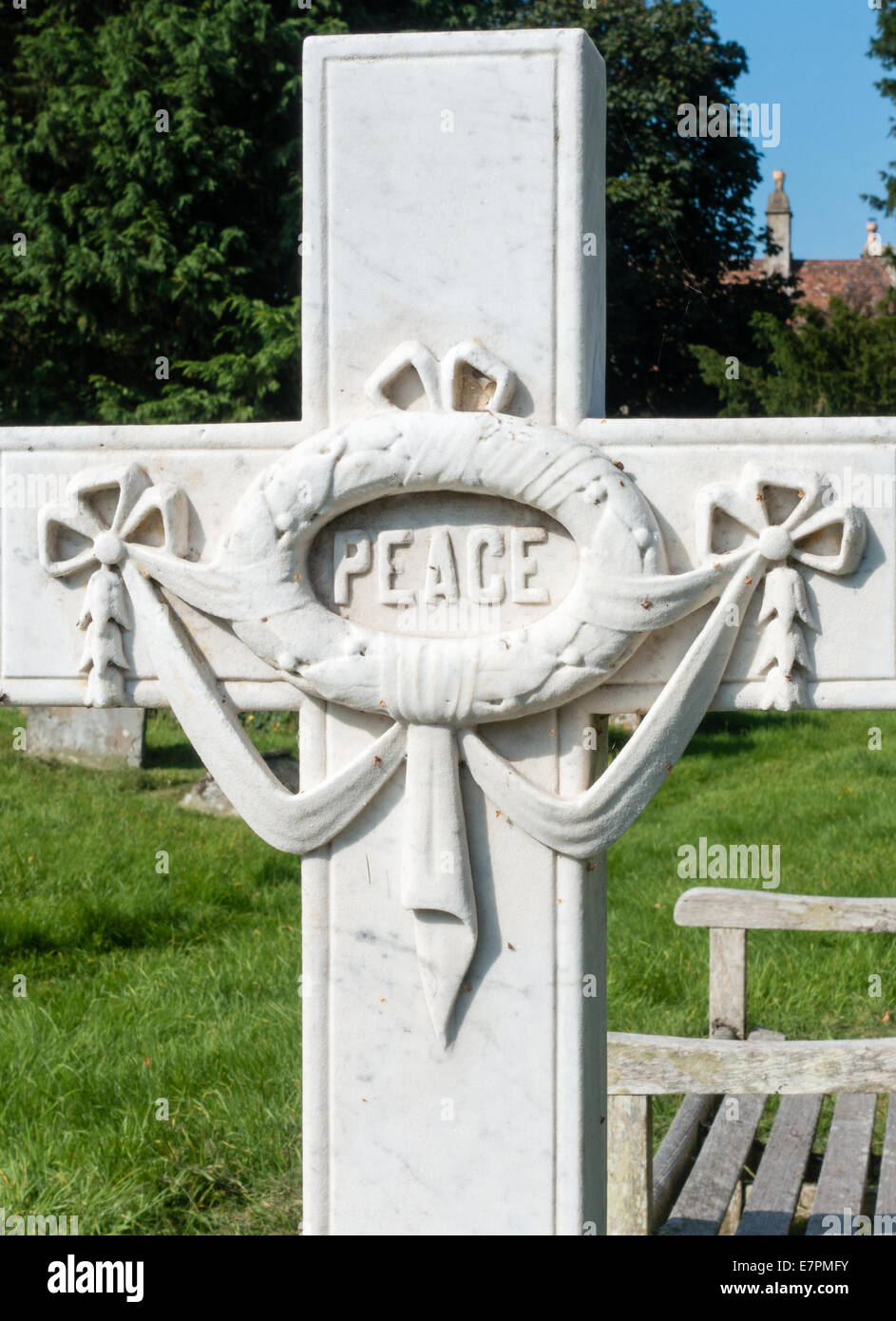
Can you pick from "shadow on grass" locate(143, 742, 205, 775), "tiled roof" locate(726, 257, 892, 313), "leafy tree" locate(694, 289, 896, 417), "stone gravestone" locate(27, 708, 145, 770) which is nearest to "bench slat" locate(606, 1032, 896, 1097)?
"shadow on grass" locate(143, 742, 205, 775)

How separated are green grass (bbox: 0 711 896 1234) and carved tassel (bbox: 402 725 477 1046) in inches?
55.9

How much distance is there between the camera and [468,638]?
6.63 ft

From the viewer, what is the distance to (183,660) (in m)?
2.12

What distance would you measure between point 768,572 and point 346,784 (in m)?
0.71

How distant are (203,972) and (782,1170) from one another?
7.40ft

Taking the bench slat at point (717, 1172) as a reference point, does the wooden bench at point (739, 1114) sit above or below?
above

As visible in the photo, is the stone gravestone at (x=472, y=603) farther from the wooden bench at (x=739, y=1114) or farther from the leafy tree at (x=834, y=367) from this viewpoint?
the leafy tree at (x=834, y=367)

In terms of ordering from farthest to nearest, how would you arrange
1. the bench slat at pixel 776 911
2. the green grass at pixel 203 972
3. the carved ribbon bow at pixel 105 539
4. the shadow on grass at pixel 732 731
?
the shadow on grass at pixel 732 731 < the bench slat at pixel 776 911 < the green grass at pixel 203 972 < the carved ribbon bow at pixel 105 539

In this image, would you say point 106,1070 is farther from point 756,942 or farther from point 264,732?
point 264,732

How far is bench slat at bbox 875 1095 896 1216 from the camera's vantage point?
300 cm

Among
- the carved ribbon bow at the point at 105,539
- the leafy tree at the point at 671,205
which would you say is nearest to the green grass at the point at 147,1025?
the carved ribbon bow at the point at 105,539

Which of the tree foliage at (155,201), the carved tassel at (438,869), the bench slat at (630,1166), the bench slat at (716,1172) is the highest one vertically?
the tree foliage at (155,201)

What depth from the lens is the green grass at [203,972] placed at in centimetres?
330

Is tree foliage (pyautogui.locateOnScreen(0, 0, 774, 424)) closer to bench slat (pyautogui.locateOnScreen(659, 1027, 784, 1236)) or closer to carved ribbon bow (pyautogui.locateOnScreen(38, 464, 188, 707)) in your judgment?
bench slat (pyautogui.locateOnScreen(659, 1027, 784, 1236))
